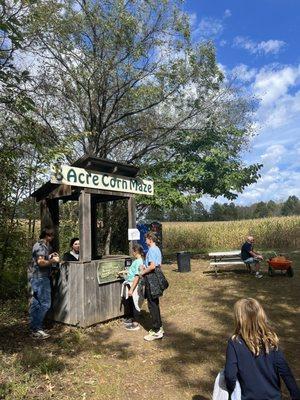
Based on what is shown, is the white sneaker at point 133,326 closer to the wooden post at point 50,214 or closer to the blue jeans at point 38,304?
the blue jeans at point 38,304

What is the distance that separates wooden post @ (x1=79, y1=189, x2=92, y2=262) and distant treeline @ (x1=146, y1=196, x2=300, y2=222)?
367 inches

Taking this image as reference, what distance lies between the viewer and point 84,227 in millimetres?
7957

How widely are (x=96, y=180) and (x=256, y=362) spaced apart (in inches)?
228

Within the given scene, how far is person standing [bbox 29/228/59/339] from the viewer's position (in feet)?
23.7

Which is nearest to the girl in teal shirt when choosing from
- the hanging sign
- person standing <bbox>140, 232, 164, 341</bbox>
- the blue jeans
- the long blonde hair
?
person standing <bbox>140, 232, 164, 341</bbox>

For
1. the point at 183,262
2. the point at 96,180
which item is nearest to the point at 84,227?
the point at 96,180

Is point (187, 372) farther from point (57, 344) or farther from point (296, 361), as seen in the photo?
point (57, 344)

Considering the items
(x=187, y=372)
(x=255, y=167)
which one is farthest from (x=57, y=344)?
(x=255, y=167)

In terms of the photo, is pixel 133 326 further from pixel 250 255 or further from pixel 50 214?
pixel 250 255

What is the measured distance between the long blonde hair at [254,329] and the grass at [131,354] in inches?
90.5

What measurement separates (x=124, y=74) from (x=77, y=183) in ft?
26.3

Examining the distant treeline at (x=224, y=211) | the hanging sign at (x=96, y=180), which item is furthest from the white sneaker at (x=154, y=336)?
the distant treeline at (x=224, y=211)

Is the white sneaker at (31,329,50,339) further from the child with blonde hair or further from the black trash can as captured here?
the black trash can

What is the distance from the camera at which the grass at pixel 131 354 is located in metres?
5.09
